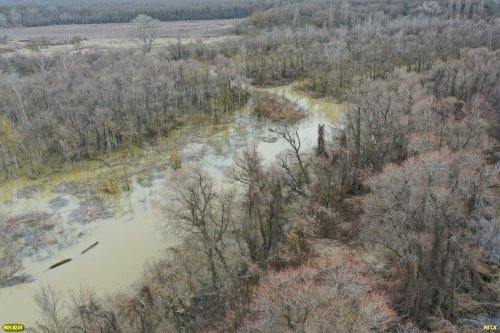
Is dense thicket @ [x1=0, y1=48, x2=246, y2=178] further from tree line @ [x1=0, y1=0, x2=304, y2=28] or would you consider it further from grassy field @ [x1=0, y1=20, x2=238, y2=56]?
tree line @ [x1=0, y1=0, x2=304, y2=28]

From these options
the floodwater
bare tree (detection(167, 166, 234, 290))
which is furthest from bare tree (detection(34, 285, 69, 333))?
bare tree (detection(167, 166, 234, 290))

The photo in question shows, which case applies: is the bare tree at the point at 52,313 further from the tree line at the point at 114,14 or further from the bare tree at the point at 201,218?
the tree line at the point at 114,14

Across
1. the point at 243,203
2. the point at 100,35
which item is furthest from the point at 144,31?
the point at 243,203

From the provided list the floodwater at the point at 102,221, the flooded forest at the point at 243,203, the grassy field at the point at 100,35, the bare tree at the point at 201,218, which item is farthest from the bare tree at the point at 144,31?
the bare tree at the point at 201,218

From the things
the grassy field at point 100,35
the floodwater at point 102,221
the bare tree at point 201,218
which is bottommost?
the floodwater at point 102,221

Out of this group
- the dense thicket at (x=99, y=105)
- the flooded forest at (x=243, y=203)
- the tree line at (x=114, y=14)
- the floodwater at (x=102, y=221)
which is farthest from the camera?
the tree line at (x=114, y=14)
